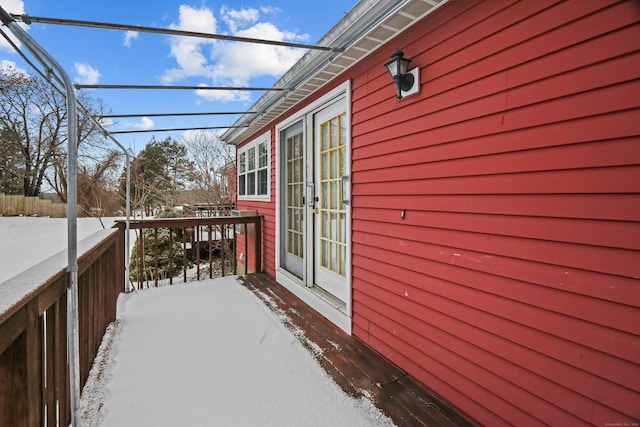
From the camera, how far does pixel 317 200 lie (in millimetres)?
3338

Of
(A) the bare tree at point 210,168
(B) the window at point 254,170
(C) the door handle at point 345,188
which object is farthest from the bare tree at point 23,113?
(C) the door handle at point 345,188

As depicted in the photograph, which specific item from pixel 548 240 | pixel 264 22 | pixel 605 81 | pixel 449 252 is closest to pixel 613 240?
pixel 548 240

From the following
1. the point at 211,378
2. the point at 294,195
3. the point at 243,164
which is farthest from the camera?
the point at 243,164

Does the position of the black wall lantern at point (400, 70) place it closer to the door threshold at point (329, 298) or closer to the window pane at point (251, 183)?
the door threshold at point (329, 298)

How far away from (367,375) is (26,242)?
9.85 m

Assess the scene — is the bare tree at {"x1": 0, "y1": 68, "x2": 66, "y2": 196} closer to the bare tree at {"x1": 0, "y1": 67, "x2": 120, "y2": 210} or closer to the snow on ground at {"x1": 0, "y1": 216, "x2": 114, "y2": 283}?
the bare tree at {"x1": 0, "y1": 67, "x2": 120, "y2": 210}

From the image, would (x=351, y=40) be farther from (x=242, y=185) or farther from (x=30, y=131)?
(x=30, y=131)

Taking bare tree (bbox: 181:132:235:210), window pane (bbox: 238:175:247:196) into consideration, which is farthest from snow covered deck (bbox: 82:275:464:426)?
bare tree (bbox: 181:132:235:210)

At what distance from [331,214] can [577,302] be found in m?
2.16

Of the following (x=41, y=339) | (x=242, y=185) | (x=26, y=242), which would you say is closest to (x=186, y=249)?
(x=242, y=185)

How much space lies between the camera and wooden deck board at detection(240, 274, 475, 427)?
1.64 m

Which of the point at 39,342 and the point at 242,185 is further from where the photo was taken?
the point at 242,185

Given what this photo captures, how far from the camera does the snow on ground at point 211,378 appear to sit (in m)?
1.60

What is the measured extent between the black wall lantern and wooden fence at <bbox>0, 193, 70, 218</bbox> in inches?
662
